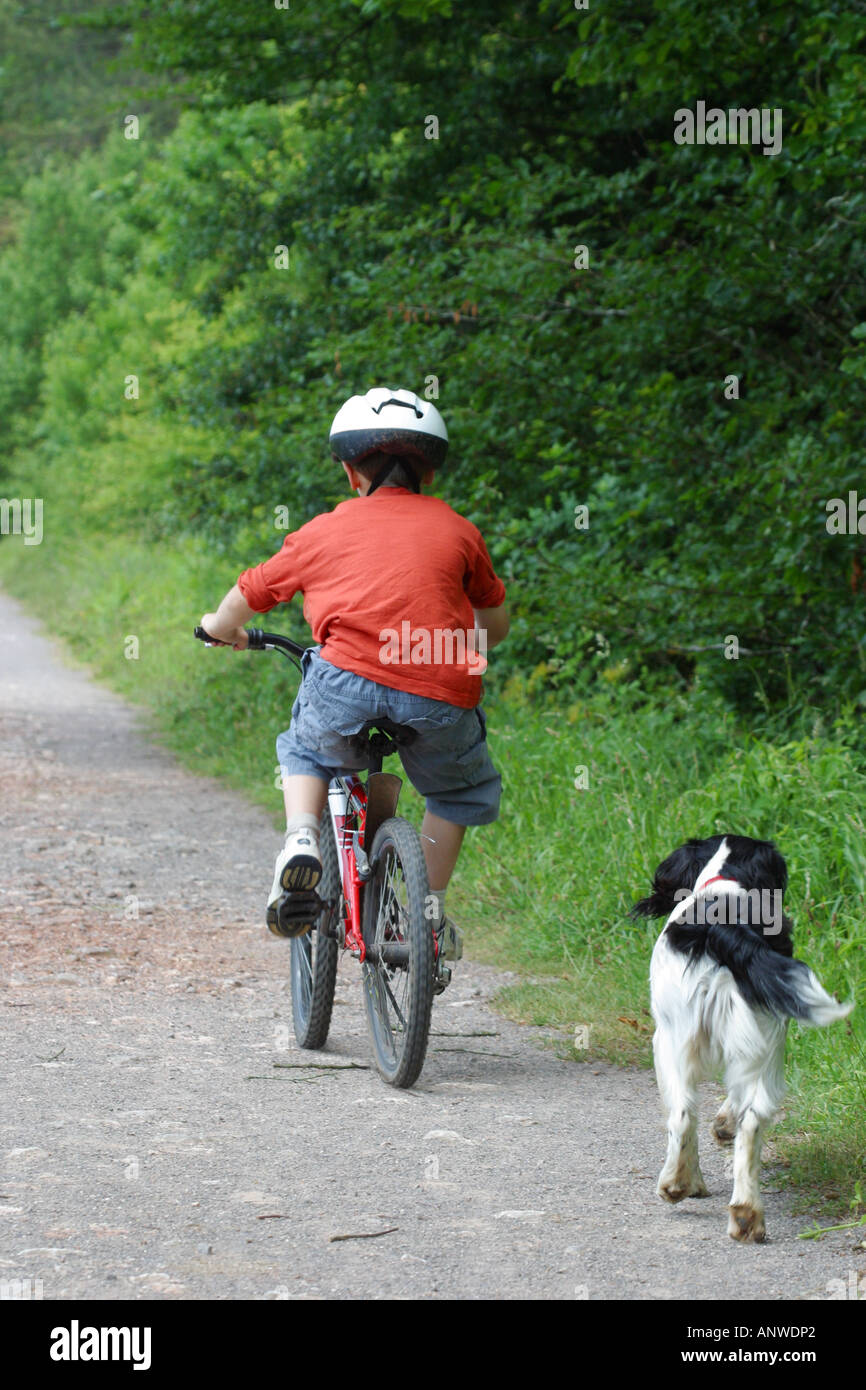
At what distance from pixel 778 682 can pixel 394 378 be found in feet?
10.6

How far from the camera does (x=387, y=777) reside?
513 cm

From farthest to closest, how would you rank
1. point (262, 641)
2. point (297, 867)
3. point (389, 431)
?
1. point (262, 641)
2. point (389, 431)
3. point (297, 867)

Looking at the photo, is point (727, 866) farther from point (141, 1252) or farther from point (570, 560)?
point (570, 560)

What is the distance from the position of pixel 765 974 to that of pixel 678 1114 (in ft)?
1.44

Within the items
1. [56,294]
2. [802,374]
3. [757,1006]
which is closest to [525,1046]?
[757,1006]

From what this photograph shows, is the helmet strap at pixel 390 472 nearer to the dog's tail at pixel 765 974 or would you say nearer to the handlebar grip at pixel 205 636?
the handlebar grip at pixel 205 636

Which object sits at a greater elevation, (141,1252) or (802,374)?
(802,374)

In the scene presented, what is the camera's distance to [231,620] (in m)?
5.02

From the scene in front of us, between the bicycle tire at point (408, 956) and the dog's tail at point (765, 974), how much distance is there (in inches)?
41.9

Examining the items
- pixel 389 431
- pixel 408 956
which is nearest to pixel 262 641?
pixel 389 431

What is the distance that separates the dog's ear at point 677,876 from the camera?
13.6 feet

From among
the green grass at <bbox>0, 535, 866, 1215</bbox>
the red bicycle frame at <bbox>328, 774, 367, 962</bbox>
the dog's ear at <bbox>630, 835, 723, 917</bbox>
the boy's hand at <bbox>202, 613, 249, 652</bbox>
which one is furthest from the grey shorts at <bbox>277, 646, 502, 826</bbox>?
the green grass at <bbox>0, 535, 866, 1215</bbox>

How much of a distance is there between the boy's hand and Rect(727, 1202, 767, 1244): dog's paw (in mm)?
2384

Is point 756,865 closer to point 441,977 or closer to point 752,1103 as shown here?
point 752,1103
